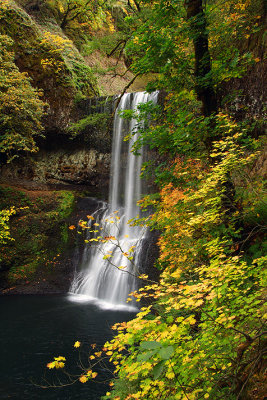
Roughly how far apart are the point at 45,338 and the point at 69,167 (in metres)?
11.3

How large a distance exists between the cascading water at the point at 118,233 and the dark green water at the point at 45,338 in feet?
3.35

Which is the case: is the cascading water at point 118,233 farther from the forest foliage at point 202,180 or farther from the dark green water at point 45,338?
the forest foliage at point 202,180

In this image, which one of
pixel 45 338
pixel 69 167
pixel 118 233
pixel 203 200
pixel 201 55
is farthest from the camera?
pixel 69 167

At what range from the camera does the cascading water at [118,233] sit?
33.7 feet

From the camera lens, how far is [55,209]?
1394 cm

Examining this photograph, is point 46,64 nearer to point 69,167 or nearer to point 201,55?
point 69,167

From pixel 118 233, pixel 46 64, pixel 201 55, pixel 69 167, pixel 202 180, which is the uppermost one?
pixel 46 64

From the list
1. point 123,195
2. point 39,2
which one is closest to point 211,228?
point 123,195

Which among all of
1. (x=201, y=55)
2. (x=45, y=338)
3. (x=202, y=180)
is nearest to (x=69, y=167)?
(x=45, y=338)

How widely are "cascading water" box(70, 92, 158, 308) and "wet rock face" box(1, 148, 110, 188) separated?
103cm

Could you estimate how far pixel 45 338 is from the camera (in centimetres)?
720

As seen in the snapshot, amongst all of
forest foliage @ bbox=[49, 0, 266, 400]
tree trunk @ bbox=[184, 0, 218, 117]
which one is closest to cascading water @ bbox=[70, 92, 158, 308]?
forest foliage @ bbox=[49, 0, 266, 400]

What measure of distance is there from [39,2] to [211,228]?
23.3 meters

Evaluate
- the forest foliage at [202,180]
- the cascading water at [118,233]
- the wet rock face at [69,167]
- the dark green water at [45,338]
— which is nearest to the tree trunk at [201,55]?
the forest foliage at [202,180]
